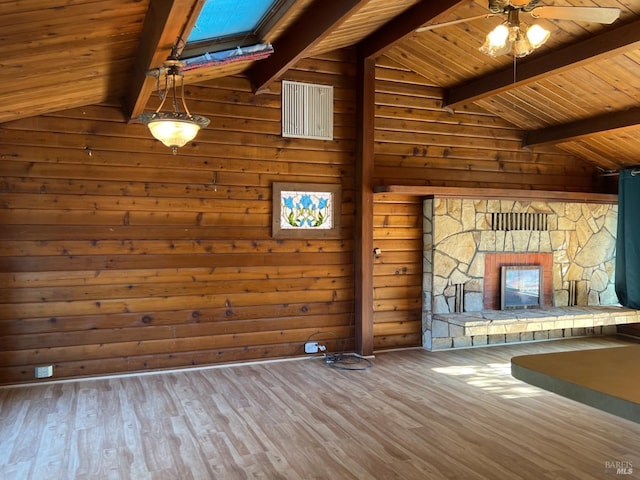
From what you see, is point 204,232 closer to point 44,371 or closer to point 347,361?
point 44,371

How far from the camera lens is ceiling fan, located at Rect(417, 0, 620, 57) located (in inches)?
125

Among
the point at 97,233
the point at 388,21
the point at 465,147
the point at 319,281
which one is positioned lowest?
the point at 319,281

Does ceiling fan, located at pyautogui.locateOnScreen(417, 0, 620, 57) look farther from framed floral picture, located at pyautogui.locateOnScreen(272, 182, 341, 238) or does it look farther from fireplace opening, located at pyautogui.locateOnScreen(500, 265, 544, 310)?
fireplace opening, located at pyautogui.locateOnScreen(500, 265, 544, 310)

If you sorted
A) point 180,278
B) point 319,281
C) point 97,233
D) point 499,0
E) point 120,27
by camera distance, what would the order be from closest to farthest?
point 120,27 → point 499,0 → point 97,233 → point 180,278 → point 319,281

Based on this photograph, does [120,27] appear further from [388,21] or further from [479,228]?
[479,228]

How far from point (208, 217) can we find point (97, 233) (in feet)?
3.56

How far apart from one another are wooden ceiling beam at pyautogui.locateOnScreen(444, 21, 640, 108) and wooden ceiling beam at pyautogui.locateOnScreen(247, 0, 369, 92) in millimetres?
2212

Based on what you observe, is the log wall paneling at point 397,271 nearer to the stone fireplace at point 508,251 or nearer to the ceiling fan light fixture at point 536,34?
the stone fireplace at point 508,251

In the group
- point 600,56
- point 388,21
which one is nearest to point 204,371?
point 388,21

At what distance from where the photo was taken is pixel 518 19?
10.8 ft

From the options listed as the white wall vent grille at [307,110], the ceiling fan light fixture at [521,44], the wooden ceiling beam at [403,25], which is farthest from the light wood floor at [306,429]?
the wooden ceiling beam at [403,25]

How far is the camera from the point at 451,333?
5863mm

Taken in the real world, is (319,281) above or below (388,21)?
below

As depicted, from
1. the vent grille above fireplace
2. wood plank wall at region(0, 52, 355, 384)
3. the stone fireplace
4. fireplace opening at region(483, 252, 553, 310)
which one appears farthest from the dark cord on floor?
the vent grille above fireplace
